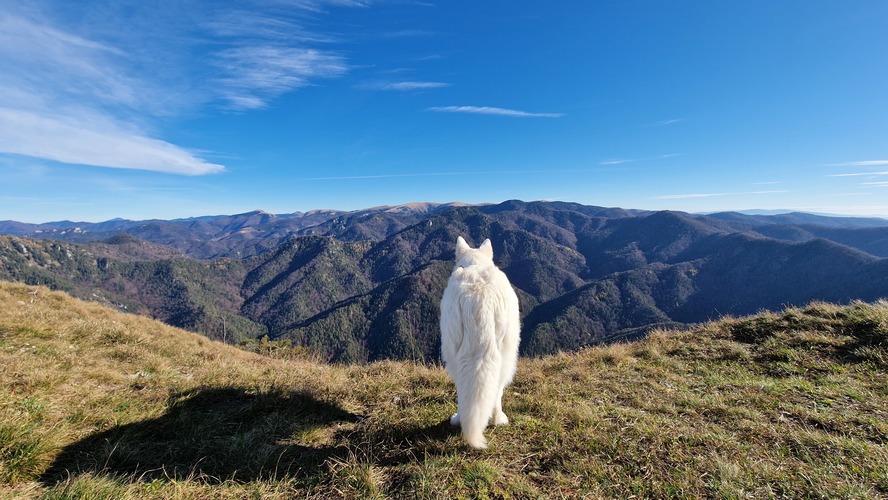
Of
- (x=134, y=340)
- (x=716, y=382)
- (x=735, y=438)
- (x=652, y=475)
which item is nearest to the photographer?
(x=652, y=475)

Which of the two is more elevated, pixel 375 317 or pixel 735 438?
pixel 735 438

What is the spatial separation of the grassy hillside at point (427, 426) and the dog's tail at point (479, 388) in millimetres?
279

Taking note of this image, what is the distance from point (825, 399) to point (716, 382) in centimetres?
125

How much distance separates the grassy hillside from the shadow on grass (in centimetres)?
2

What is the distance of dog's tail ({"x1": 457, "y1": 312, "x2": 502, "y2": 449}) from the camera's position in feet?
12.9

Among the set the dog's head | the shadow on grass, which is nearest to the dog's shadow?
the shadow on grass

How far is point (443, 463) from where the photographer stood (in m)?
3.66

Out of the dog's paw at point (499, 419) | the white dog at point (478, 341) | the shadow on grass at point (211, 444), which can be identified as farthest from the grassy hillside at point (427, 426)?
the white dog at point (478, 341)

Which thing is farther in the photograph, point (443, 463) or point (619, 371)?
point (619, 371)

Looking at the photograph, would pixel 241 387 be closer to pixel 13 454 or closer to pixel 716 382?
pixel 13 454

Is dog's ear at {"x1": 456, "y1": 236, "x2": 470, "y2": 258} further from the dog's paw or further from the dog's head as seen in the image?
the dog's paw

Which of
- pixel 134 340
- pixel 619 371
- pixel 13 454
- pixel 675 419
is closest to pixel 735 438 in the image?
pixel 675 419

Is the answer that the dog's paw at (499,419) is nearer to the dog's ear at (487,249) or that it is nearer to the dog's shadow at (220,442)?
the dog's shadow at (220,442)

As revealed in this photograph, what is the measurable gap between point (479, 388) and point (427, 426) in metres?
1.18
